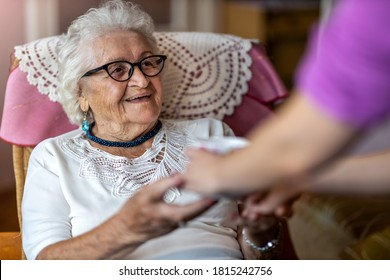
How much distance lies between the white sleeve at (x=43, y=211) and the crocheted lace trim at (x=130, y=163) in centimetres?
6

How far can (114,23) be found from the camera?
4.16ft

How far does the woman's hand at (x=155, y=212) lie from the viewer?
0.91m

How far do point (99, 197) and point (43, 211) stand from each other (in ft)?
0.34

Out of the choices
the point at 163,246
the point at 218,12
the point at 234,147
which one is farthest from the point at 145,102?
the point at 218,12

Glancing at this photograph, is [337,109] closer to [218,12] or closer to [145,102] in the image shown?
[145,102]

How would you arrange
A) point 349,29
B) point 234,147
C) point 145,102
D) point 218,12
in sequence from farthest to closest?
point 218,12, point 145,102, point 234,147, point 349,29

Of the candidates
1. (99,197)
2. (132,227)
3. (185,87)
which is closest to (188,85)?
(185,87)

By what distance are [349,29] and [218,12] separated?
8.69ft

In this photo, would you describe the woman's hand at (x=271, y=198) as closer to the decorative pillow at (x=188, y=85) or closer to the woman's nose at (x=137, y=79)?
the woman's nose at (x=137, y=79)

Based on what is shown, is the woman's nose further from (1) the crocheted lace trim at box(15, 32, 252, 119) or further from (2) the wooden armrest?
(2) the wooden armrest

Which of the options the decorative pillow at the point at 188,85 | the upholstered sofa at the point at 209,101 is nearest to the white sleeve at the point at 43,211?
the upholstered sofa at the point at 209,101

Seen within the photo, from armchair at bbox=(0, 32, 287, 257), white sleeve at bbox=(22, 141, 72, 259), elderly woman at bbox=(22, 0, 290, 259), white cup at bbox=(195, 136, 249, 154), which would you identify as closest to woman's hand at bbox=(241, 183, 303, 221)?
white cup at bbox=(195, 136, 249, 154)

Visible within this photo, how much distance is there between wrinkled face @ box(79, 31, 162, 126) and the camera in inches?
49.1

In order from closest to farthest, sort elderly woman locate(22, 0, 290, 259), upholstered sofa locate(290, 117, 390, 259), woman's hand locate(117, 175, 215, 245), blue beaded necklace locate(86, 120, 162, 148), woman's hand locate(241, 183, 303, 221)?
woman's hand locate(241, 183, 303, 221), woman's hand locate(117, 175, 215, 245), elderly woman locate(22, 0, 290, 259), blue beaded necklace locate(86, 120, 162, 148), upholstered sofa locate(290, 117, 390, 259)
